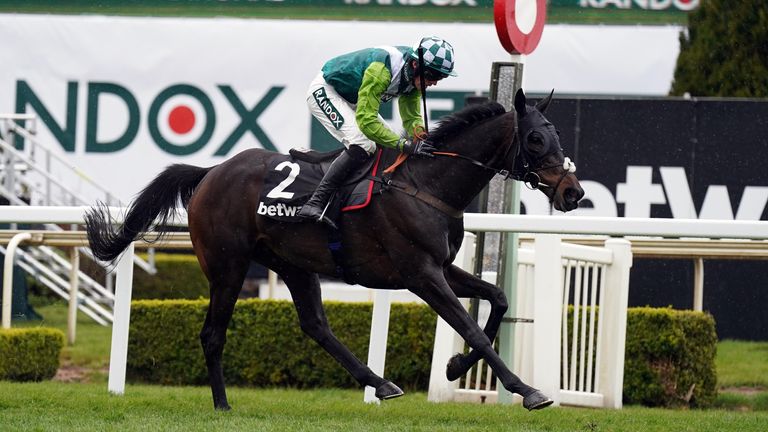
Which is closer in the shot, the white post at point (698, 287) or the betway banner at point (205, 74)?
the white post at point (698, 287)

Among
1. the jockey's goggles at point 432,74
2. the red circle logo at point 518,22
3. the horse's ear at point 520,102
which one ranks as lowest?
the horse's ear at point 520,102

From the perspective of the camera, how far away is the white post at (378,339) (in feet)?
20.0

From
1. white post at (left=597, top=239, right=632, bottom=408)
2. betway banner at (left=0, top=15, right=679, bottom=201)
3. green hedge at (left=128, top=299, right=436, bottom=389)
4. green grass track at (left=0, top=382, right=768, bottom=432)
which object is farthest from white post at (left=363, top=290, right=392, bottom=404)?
betway banner at (left=0, top=15, right=679, bottom=201)

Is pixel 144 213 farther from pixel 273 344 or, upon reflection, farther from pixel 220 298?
pixel 273 344

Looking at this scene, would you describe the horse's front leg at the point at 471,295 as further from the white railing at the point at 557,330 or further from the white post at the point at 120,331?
the white post at the point at 120,331

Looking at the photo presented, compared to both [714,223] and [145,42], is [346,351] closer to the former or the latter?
[714,223]

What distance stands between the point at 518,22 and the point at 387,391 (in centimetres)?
206

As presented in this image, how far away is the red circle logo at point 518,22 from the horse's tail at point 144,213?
1.62 meters

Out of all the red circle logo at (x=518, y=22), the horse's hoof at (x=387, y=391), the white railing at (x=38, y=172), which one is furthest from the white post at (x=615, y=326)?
the white railing at (x=38, y=172)

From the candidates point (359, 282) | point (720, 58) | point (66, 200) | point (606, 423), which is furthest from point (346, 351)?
point (66, 200)

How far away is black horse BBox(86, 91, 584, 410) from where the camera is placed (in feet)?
17.9

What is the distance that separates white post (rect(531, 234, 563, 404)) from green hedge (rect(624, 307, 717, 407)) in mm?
1117

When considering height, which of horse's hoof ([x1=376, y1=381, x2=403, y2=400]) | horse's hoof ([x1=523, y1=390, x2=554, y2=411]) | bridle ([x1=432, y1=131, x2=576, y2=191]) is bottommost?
horse's hoof ([x1=376, y1=381, x2=403, y2=400])

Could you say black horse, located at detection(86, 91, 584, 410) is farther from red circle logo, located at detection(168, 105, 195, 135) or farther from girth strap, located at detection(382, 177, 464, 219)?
red circle logo, located at detection(168, 105, 195, 135)
